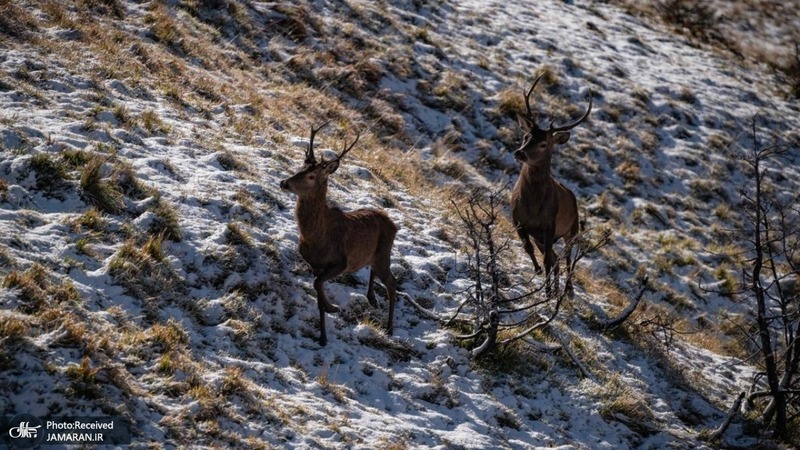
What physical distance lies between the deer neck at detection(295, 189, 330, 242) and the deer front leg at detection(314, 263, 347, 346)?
0.36 metres

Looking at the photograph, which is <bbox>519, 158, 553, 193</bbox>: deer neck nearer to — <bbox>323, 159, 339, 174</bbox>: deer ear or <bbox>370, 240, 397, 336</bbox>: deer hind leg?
<bbox>370, 240, 397, 336</bbox>: deer hind leg

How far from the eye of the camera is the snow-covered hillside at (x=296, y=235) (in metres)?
6.83

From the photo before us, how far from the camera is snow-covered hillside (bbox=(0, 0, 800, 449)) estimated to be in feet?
22.4

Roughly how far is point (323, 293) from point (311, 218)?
81 centimetres

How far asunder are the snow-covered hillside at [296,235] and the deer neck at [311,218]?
78cm

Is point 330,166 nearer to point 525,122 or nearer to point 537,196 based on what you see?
point 537,196

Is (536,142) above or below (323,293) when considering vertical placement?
above

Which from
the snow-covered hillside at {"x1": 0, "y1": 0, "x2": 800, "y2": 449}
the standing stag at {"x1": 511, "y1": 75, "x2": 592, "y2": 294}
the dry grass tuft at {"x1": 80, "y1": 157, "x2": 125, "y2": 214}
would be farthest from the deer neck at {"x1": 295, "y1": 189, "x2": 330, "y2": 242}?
the standing stag at {"x1": 511, "y1": 75, "x2": 592, "y2": 294}

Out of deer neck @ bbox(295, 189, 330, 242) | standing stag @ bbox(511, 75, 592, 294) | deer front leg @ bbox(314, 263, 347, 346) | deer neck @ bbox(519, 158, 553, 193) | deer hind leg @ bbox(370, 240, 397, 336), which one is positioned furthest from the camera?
deer neck @ bbox(519, 158, 553, 193)

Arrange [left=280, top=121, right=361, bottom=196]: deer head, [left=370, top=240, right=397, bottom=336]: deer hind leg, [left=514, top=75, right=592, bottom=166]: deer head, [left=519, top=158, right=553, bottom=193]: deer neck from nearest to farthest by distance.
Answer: [left=280, top=121, right=361, bottom=196]: deer head, [left=370, top=240, right=397, bottom=336]: deer hind leg, [left=514, top=75, right=592, bottom=166]: deer head, [left=519, top=158, right=553, bottom=193]: deer neck

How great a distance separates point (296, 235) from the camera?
386 inches

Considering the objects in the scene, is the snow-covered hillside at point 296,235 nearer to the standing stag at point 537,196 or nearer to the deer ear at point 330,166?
the standing stag at point 537,196

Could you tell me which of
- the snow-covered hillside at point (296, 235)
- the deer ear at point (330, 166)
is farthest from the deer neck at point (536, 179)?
the deer ear at point (330, 166)

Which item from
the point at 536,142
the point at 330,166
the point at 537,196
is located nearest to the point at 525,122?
the point at 536,142
